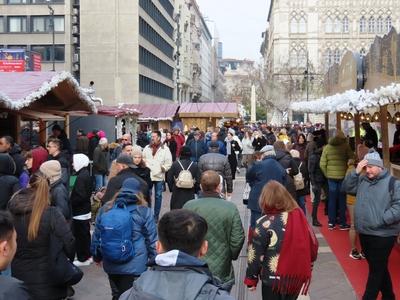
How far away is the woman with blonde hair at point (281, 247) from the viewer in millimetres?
5262

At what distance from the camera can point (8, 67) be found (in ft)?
93.1

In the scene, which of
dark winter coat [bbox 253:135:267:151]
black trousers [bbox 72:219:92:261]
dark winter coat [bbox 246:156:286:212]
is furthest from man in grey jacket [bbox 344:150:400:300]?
dark winter coat [bbox 253:135:267:151]

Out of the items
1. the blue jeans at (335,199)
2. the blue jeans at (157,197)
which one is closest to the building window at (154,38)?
the blue jeans at (157,197)

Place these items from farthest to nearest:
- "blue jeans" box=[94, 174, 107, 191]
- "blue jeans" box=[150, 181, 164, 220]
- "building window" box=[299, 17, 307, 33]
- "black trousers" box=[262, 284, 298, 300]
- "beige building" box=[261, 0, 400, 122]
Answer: "building window" box=[299, 17, 307, 33], "beige building" box=[261, 0, 400, 122], "blue jeans" box=[94, 174, 107, 191], "blue jeans" box=[150, 181, 164, 220], "black trousers" box=[262, 284, 298, 300]

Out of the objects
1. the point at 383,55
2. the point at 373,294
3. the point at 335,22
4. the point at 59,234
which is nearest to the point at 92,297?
the point at 59,234

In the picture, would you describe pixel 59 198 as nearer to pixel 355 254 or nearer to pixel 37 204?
pixel 37 204

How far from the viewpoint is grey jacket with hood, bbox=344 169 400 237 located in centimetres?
648

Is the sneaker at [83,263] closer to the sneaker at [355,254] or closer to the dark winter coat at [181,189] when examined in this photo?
the dark winter coat at [181,189]

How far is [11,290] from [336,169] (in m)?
9.62

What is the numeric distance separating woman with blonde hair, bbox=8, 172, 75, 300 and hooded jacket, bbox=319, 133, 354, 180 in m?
7.25

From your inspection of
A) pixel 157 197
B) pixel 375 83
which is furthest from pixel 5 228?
pixel 157 197

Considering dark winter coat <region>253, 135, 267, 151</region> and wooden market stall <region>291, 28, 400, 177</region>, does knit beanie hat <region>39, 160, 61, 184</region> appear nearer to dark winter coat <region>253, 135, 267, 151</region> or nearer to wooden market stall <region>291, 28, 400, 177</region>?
wooden market stall <region>291, 28, 400, 177</region>

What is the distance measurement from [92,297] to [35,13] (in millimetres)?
50224

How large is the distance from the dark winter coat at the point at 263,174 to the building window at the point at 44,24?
1900 inches
